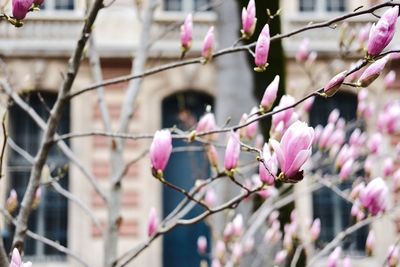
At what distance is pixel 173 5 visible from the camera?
14289 mm

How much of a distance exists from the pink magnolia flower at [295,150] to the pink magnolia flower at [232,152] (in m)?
0.45

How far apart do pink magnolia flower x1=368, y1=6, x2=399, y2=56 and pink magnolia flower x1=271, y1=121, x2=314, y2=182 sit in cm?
35

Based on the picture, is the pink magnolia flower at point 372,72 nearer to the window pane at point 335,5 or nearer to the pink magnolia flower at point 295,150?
the pink magnolia flower at point 295,150

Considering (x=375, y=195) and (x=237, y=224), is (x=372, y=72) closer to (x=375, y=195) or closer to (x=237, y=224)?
(x=375, y=195)

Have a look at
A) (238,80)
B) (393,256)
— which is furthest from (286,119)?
(238,80)

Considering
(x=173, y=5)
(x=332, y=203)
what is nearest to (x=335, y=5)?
(x=173, y=5)

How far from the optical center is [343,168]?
11.7ft

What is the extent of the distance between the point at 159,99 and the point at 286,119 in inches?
437

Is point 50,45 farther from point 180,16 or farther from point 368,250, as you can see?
point 368,250

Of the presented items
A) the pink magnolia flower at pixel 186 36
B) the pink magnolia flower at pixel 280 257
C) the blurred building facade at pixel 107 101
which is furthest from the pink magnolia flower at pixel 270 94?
the blurred building facade at pixel 107 101

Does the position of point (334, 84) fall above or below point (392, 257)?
above

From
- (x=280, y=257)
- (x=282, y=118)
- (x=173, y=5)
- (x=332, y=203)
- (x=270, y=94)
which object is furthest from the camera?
(x=173, y=5)

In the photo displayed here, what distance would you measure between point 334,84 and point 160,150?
0.62 m

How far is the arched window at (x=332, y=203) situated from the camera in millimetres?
13422
